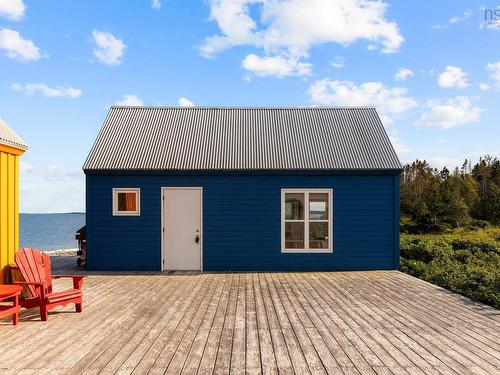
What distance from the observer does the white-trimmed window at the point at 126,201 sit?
10117 millimetres

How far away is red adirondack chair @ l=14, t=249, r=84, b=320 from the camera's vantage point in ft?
19.1

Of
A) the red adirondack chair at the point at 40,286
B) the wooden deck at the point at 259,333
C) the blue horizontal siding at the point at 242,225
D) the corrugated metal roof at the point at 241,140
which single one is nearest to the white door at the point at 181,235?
the blue horizontal siding at the point at 242,225

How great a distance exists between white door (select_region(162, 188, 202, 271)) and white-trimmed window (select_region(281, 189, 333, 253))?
7.88 ft

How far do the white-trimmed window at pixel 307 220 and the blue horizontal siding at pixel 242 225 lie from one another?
166 mm

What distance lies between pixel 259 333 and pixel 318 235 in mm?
5478

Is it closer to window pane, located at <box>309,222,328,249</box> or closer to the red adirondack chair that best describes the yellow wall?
the red adirondack chair

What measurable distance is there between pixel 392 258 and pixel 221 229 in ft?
15.9

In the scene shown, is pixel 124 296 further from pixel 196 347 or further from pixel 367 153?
pixel 367 153

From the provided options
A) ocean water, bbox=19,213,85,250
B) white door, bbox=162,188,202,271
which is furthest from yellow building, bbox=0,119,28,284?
ocean water, bbox=19,213,85,250

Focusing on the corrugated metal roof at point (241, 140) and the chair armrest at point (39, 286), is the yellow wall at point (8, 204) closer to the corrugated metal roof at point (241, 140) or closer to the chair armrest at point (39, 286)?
the chair armrest at point (39, 286)

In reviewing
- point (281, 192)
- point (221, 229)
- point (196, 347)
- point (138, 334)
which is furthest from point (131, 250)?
point (196, 347)

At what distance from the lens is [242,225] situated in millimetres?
10141

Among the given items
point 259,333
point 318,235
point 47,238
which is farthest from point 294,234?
point 47,238

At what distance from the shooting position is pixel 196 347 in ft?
15.2
